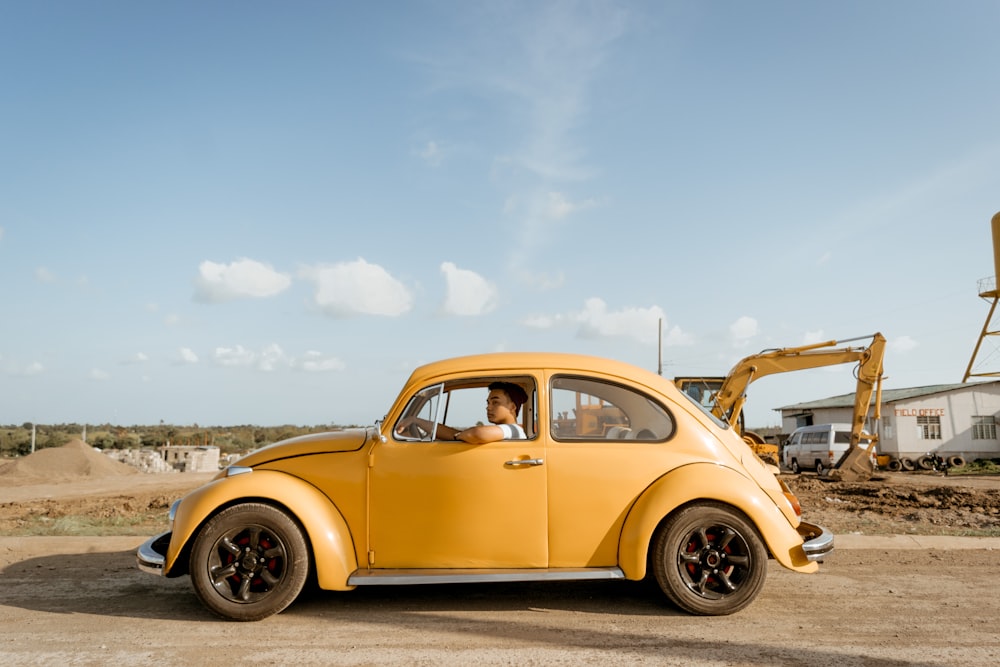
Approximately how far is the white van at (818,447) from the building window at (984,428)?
13.3 m

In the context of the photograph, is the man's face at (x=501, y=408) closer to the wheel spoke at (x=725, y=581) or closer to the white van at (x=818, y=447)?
the wheel spoke at (x=725, y=581)

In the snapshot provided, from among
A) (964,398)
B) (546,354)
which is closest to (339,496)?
(546,354)

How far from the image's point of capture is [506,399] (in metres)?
5.25

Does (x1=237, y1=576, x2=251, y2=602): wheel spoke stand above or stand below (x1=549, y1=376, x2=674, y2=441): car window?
below

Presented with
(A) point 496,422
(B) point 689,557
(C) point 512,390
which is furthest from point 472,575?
(B) point 689,557

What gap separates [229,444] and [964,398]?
43521 millimetres

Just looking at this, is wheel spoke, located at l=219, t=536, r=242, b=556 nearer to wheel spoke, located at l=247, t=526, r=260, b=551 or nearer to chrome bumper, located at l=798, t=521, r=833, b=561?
wheel spoke, located at l=247, t=526, r=260, b=551

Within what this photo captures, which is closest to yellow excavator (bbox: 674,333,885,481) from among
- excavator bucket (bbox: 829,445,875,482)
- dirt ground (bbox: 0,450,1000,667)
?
excavator bucket (bbox: 829,445,875,482)

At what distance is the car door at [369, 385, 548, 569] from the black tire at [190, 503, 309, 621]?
53 cm

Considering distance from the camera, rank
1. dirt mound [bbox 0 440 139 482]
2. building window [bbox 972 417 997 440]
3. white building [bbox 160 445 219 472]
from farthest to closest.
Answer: building window [bbox 972 417 997 440], white building [bbox 160 445 219 472], dirt mound [bbox 0 440 139 482]

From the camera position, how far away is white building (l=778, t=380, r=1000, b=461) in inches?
1454

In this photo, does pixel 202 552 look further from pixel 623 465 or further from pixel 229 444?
pixel 229 444

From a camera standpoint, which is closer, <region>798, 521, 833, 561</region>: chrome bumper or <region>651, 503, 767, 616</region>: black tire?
<region>651, 503, 767, 616</region>: black tire

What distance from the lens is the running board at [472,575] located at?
183 inches
